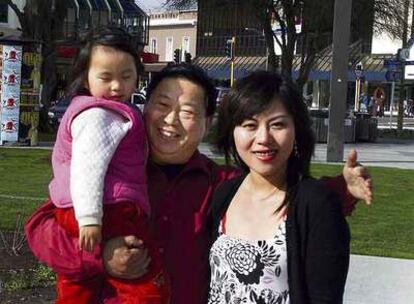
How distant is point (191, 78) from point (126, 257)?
0.63 m

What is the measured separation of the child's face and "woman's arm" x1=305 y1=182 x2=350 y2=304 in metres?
0.75

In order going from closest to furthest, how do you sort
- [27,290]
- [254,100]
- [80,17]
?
1. [254,100]
2. [27,290]
3. [80,17]

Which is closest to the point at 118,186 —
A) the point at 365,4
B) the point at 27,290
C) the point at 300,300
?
the point at 300,300

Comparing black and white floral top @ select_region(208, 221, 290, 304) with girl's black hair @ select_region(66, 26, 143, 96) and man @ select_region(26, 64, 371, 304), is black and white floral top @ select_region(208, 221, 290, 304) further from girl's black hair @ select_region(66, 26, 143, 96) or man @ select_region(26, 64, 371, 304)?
girl's black hair @ select_region(66, 26, 143, 96)

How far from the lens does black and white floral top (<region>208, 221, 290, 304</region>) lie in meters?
2.23

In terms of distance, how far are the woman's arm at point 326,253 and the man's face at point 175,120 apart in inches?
21.4

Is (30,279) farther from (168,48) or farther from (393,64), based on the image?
(168,48)

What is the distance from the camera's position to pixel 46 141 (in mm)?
21922

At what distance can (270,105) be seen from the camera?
7.69 ft

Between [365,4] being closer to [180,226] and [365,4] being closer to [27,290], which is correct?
[27,290]

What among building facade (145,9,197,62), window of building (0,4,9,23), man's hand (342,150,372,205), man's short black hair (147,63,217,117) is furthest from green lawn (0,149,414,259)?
building facade (145,9,197,62)

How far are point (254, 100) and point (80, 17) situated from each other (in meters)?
50.1

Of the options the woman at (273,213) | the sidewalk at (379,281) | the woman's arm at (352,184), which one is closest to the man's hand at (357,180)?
the woman's arm at (352,184)

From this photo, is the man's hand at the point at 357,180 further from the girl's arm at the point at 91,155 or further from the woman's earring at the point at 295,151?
the girl's arm at the point at 91,155
